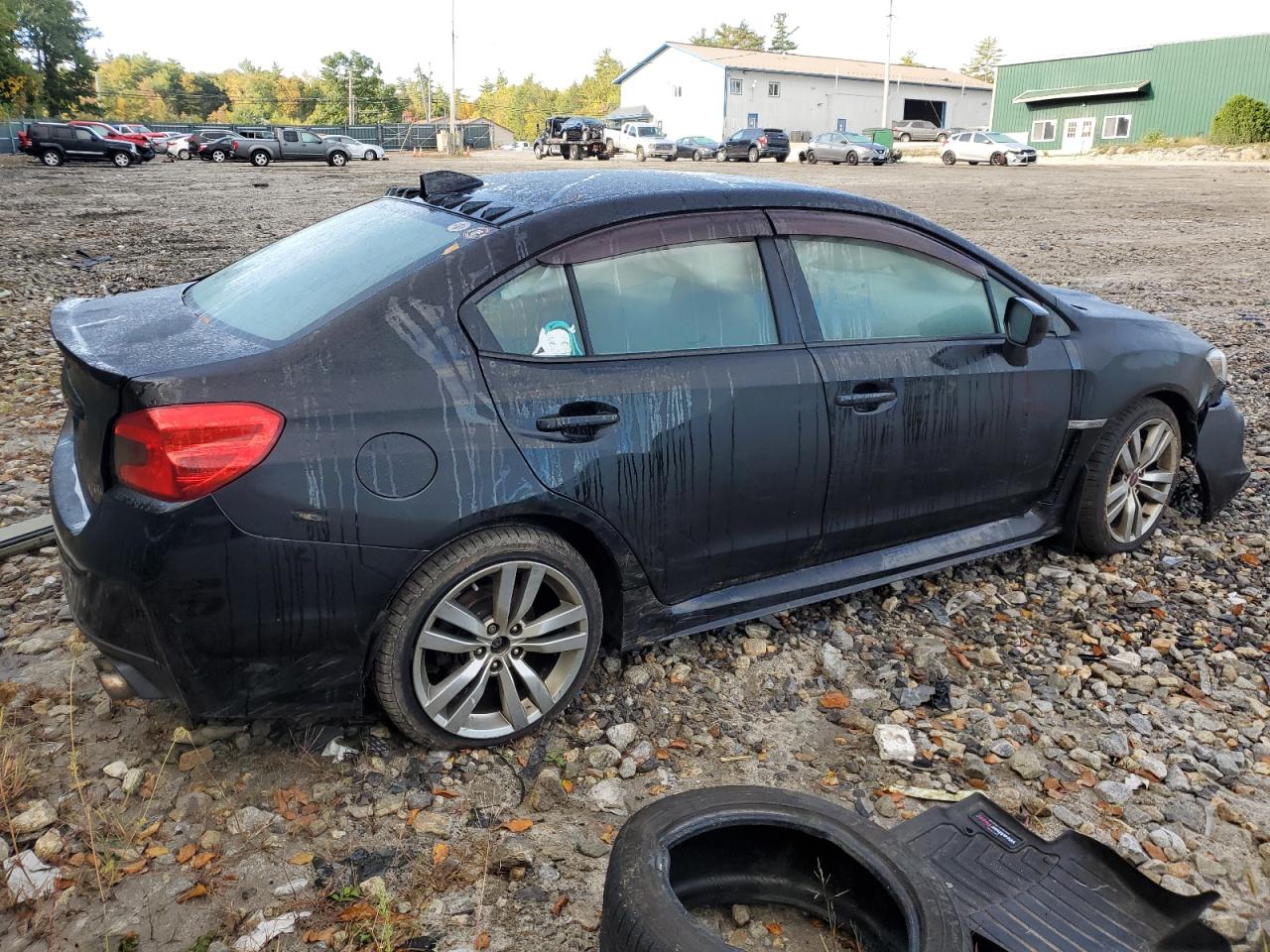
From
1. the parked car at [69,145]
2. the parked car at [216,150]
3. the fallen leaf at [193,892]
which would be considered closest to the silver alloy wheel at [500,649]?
the fallen leaf at [193,892]

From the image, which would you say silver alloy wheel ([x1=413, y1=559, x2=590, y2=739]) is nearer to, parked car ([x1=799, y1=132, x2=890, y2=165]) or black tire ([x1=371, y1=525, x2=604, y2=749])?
black tire ([x1=371, y1=525, x2=604, y2=749])

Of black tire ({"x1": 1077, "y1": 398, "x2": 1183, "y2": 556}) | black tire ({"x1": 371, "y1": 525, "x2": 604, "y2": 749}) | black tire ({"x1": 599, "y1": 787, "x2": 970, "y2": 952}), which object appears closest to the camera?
black tire ({"x1": 599, "y1": 787, "x2": 970, "y2": 952})

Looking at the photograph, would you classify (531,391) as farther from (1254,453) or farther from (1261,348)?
(1261,348)

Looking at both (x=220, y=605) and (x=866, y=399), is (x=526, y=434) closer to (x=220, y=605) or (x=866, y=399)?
(x=220, y=605)

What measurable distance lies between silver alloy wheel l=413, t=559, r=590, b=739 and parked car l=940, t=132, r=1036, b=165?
1733 inches

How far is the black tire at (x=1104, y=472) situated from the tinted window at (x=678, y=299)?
1.83 m

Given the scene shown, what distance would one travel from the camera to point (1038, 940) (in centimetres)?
253

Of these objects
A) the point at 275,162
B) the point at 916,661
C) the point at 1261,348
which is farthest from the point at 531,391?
the point at 275,162

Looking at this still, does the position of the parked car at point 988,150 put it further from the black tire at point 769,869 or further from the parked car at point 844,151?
the black tire at point 769,869

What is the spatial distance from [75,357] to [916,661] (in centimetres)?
304

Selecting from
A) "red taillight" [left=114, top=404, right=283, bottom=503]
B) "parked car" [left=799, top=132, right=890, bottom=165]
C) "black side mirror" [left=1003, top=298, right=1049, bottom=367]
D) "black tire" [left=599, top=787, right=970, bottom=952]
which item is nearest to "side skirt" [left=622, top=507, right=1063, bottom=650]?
"black side mirror" [left=1003, top=298, right=1049, bottom=367]

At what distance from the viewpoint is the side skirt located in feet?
11.5

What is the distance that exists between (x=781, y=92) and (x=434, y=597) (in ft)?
245

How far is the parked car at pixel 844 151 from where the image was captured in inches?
1647
